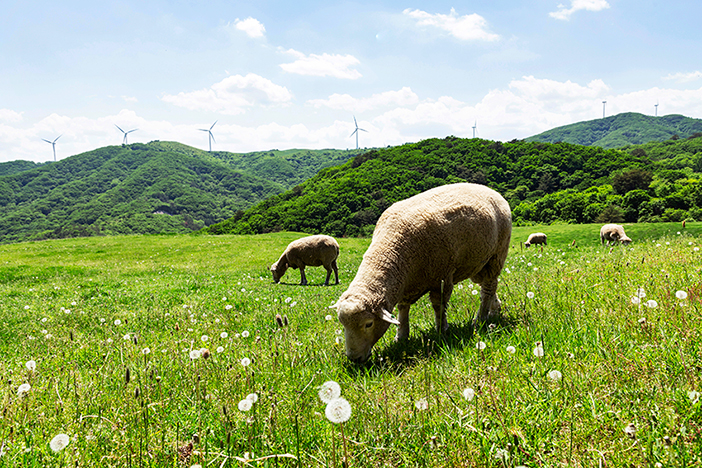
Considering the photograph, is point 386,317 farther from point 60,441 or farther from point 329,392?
point 60,441

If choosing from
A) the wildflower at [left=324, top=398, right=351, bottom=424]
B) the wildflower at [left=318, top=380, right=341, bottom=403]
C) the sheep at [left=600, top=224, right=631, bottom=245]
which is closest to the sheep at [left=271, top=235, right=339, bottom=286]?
the wildflower at [left=318, top=380, right=341, bottom=403]

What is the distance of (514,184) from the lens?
4154 inches

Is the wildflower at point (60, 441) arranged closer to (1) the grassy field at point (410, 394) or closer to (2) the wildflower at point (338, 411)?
(1) the grassy field at point (410, 394)

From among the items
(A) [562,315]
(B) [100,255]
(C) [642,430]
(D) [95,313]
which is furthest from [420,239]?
(B) [100,255]

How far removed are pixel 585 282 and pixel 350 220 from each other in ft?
268

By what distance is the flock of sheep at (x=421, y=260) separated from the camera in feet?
14.6

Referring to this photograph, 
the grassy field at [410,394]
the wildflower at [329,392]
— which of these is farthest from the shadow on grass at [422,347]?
the wildflower at [329,392]

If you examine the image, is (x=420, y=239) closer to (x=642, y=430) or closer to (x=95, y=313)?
(x=642, y=430)

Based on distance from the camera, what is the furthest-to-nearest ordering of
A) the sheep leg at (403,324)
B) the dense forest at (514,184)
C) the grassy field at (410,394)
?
the dense forest at (514,184)
the sheep leg at (403,324)
the grassy field at (410,394)

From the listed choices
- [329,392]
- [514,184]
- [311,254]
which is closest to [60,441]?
[329,392]

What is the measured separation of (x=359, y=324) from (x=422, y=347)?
1042 millimetres

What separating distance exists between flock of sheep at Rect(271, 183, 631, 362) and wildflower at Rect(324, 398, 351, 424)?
2484 millimetres

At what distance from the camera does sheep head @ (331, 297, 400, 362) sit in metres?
4.29

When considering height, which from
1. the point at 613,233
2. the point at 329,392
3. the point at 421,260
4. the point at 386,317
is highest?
the point at 421,260
